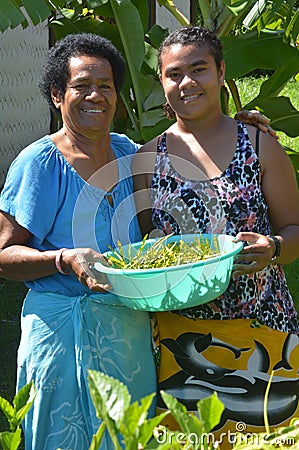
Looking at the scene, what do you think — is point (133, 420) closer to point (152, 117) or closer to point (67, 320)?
point (67, 320)

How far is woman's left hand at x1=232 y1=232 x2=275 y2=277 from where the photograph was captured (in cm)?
246

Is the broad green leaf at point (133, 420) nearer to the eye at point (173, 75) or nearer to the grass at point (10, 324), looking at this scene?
the eye at point (173, 75)

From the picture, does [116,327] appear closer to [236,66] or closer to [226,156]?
[226,156]

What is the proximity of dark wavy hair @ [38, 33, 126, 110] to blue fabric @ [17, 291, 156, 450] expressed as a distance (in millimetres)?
689

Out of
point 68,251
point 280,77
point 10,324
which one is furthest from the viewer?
point 10,324

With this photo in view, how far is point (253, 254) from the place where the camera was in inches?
97.3

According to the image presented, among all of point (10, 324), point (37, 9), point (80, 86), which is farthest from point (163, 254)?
point (10, 324)

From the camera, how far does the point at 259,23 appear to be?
4.77 m

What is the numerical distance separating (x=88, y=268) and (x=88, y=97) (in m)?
0.56

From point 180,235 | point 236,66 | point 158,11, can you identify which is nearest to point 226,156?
point 180,235

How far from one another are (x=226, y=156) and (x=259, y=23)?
2.32 m

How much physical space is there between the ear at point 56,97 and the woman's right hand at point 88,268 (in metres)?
0.56

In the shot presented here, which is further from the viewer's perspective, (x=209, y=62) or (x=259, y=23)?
(x=259, y=23)

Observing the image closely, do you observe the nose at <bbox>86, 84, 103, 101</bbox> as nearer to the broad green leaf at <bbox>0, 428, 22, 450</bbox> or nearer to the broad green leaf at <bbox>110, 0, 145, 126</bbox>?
the broad green leaf at <bbox>0, 428, 22, 450</bbox>
